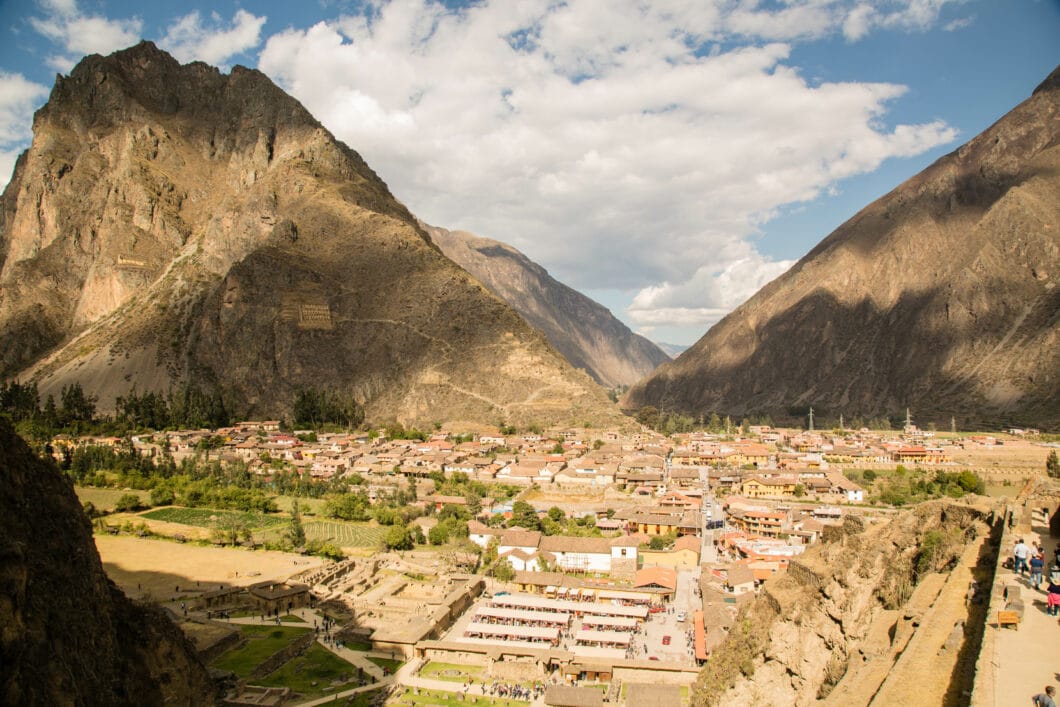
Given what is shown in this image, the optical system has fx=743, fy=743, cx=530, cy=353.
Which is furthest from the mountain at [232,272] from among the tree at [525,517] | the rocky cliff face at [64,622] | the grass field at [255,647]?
the rocky cliff face at [64,622]

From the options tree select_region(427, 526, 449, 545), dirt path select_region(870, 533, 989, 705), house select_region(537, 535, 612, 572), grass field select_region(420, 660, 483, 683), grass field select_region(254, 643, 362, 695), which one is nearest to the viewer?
dirt path select_region(870, 533, 989, 705)

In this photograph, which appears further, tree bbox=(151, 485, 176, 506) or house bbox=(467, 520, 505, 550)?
tree bbox=(151, 485, 176, 506)

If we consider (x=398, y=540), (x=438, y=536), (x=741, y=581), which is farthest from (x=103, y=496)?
(x=741, y=581)

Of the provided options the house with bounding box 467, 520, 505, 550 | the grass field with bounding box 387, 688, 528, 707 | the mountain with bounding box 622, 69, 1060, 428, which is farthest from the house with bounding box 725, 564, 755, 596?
the mountain with bounding box 622, 69, 1060, 428

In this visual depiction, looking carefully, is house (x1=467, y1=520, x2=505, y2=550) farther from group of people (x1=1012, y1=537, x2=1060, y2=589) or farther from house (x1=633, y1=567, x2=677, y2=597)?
group of people (x1=1012, y1=537, x2=1060, y2=589)

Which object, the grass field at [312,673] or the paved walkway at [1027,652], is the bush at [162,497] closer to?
the grass field at [312,673]

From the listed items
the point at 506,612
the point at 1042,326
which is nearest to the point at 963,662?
the point at 506,612

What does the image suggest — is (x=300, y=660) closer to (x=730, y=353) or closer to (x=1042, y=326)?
(x=1042, y=326)

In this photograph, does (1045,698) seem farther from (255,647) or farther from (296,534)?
(296,534)
